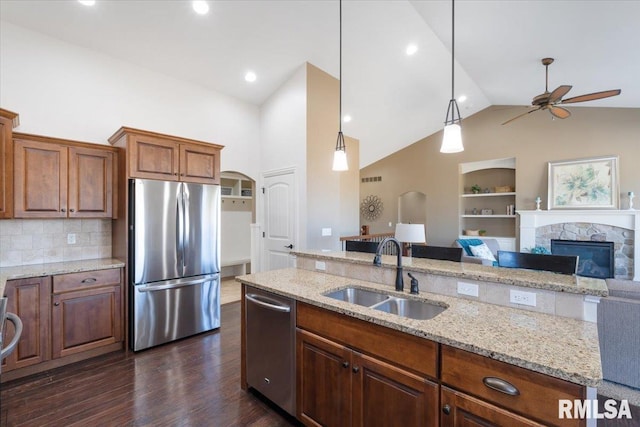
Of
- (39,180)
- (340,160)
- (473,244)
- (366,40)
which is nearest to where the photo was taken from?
(340,160)

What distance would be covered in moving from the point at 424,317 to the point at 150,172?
3.04 metres

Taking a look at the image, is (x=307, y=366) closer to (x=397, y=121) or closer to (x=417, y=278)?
(x=417, y=278)

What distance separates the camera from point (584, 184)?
5.95 meters

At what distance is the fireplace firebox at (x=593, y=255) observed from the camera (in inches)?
224

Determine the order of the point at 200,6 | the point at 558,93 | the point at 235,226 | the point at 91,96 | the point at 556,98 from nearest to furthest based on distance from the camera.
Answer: the point at 200,6 < the point at 91,96 < the point at 558,93 < the point at 556,98 < the point at 235,226

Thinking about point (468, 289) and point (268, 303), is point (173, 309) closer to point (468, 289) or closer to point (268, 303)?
point (268, 303)

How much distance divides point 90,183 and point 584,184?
829 cm

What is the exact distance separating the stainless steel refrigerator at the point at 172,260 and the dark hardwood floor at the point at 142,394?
13.8 inches

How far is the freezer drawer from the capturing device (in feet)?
10.3

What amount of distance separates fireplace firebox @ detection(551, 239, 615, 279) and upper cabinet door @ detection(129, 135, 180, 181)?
23.9 ft

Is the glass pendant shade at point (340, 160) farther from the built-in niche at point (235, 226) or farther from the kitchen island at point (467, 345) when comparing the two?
the built-in niche at point (235, 226)

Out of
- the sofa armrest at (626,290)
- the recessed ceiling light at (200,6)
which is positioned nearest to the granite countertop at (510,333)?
the sofa armrest at (626,290)

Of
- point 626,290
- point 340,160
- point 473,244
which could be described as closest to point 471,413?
point 340,160

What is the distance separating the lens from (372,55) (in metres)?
4.55
